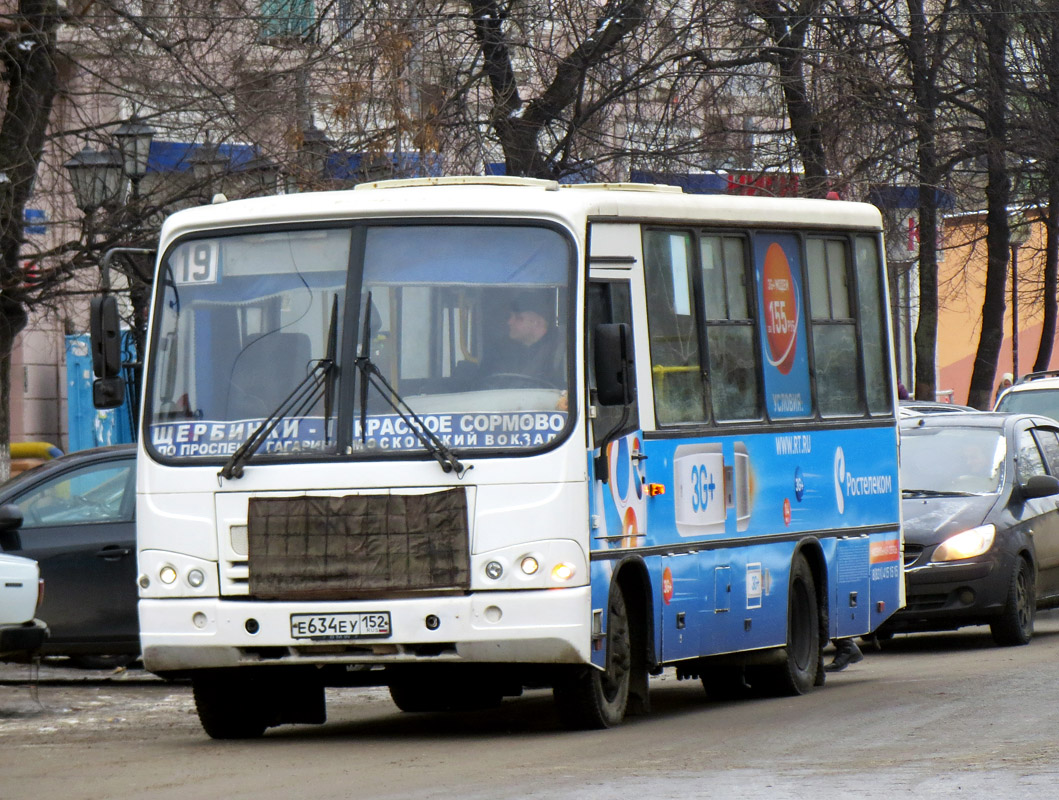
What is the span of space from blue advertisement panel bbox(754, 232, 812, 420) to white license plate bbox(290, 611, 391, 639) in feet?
10.7

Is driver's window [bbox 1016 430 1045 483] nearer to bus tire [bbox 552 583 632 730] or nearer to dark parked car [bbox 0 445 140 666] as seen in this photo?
bus tire [bbox 552 583 632 730]

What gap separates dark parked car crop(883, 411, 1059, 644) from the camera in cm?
1562

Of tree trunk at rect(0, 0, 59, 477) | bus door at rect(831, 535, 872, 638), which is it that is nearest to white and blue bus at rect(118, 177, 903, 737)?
bus door at rect(831, 535, 872, 638)

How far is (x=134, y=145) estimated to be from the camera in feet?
56.7

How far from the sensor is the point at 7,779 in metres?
9.17

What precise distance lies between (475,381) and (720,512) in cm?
210

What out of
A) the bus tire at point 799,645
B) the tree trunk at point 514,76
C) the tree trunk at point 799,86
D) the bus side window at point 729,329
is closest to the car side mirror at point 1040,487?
the bus tire at point 799,645

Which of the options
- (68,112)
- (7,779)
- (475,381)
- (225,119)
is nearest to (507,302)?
(475,381)

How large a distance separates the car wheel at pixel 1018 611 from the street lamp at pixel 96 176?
7914 mm

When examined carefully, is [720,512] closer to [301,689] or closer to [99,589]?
[301,689]

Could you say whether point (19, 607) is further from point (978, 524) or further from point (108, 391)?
point (978, 524)

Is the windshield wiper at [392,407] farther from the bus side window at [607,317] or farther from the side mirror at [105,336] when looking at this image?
the side mirror at [105,336]

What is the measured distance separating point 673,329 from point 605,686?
1.98 meters

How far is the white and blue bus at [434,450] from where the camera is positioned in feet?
32.2
